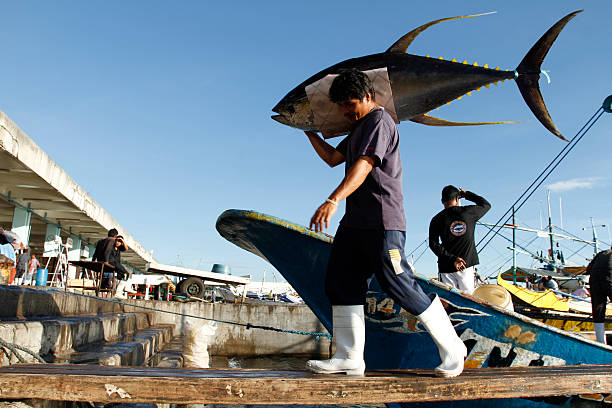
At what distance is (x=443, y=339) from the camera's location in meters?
2.39

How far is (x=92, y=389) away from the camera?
181cm

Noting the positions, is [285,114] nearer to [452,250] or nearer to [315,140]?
[315,140]

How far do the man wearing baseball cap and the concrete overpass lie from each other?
934 cm

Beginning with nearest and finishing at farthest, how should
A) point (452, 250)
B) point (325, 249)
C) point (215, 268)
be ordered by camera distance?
point (325, 249)
point (452, 250)
point (215, 268)

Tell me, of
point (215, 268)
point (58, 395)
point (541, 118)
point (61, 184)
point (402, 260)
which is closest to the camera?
point (58, 395)

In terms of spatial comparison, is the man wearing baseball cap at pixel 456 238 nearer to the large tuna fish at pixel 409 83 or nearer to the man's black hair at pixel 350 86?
the large tuna fish at pixel 409 83

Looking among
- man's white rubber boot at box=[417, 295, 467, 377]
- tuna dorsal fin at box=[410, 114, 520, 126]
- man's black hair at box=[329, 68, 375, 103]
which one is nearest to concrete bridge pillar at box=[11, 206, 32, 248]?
tuna dorsal fin at box=[410, 114, 520, 126]

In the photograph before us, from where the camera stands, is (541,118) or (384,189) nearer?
(384,189)

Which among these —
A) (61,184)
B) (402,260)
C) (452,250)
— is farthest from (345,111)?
(61,184)

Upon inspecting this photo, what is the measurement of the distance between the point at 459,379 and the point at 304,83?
6.95 feet

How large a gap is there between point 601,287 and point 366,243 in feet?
15.8

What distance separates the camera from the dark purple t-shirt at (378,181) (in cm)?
243

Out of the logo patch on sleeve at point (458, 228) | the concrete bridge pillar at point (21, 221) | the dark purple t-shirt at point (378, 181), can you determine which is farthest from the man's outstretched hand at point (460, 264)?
the concrete bridge pillar at point (21, 221)

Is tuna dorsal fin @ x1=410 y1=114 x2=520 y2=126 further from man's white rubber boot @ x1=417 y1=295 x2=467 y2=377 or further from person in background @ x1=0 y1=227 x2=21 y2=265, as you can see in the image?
person in background @ x1=0 y1=227 x2=21 y2=265
